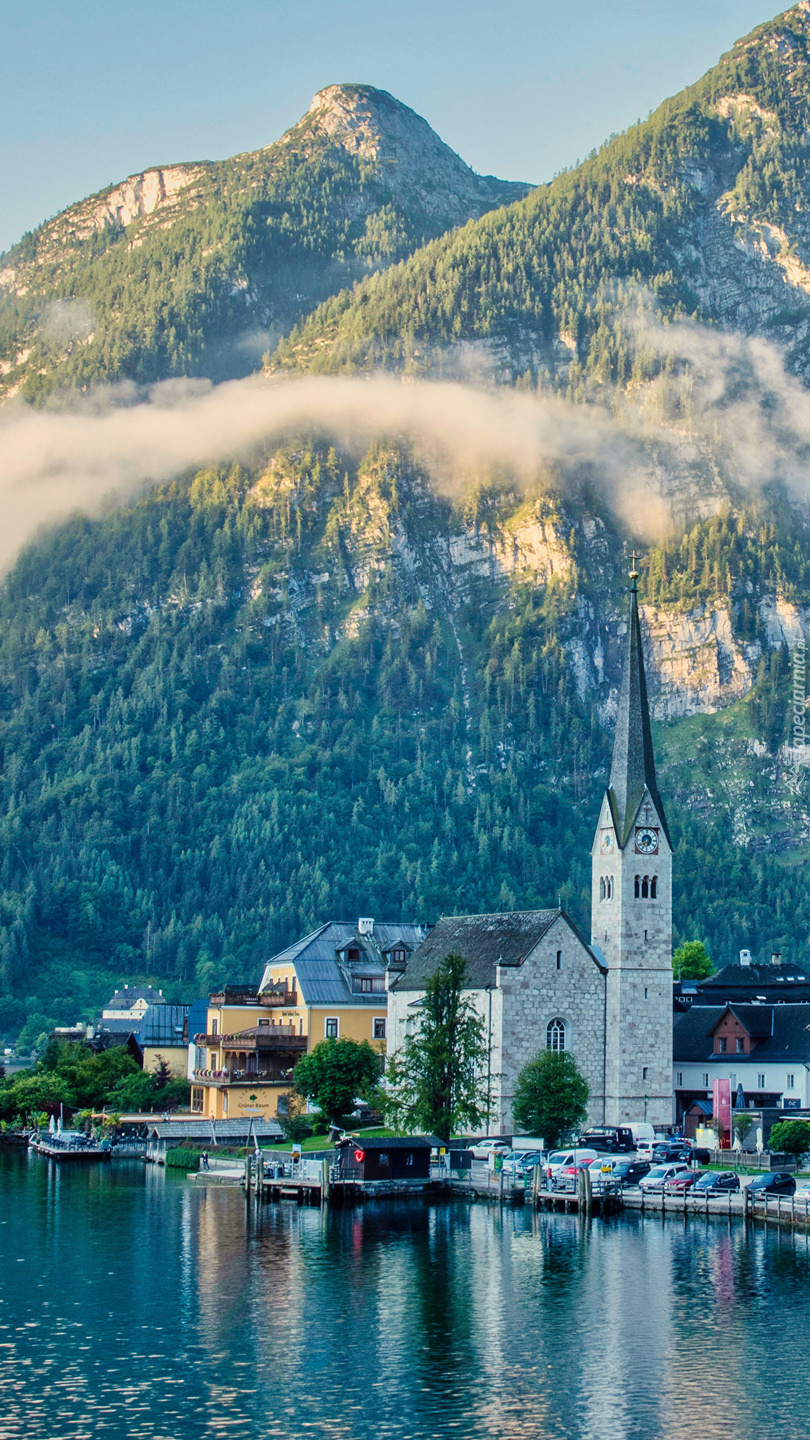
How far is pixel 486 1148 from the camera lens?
315 ft

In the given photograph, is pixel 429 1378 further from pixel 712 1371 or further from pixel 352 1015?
pixel 352 1015

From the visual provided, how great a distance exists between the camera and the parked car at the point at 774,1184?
263 feet

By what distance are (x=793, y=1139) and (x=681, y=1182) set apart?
11.2 meters

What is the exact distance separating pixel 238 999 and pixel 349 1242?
184ft

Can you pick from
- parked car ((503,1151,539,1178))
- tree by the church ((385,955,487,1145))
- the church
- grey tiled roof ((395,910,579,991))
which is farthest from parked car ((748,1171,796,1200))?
grey tiled roof ((395,910,579,991))

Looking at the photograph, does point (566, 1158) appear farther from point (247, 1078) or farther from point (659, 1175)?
point (247, 1078)

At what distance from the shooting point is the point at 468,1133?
330 feet

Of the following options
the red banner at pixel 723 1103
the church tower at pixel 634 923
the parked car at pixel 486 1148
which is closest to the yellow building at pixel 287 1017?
the church tower at pixel 634 923

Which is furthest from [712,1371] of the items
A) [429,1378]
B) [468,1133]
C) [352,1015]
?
[352,1015]

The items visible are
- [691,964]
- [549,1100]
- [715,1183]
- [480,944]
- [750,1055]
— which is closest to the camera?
[715,1183]

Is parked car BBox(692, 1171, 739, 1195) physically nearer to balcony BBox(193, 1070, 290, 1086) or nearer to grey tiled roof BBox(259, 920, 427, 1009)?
balcony BBox(193, 1070, 290, 1086)

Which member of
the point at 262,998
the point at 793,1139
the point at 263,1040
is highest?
the point at 262,998

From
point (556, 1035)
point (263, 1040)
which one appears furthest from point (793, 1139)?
point (263, 1040)

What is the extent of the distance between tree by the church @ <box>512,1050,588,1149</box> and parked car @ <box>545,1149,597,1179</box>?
20.1ft
